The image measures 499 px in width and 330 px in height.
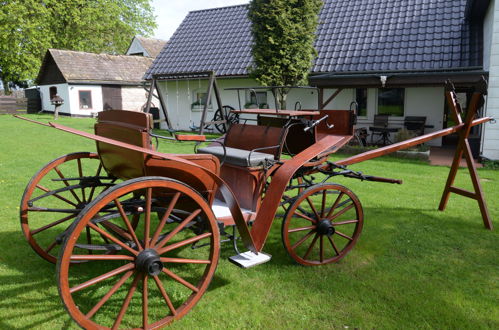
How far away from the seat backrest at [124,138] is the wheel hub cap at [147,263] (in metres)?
0.57

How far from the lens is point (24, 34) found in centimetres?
3084

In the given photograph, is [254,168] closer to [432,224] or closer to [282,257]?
[282,257]

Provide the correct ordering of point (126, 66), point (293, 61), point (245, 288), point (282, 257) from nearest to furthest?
point (245, 288)
point (282, 257)
point (293, 61)
point (126, 66)

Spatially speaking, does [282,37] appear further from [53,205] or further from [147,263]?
[147,263]

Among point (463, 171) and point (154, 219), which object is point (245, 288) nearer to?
point (154, 219)

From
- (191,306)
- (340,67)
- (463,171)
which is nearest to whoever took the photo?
(191,306)

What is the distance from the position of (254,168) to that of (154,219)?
214cm

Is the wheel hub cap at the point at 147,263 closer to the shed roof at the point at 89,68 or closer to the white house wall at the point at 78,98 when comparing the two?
the shed roof at the point at 89,68

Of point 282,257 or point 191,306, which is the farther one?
point 282,257

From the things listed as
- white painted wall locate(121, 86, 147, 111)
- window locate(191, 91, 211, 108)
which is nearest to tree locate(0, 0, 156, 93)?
white painted wall locate(121, 86, 147, 111)

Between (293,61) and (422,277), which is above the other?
(293,61)

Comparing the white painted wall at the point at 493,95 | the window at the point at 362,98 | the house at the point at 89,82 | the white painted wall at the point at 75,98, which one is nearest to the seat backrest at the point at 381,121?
the window at the point at 362,98

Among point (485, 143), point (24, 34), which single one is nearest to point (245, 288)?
point (485, 143)

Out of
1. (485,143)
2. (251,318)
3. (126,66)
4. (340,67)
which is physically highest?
(126,66)
